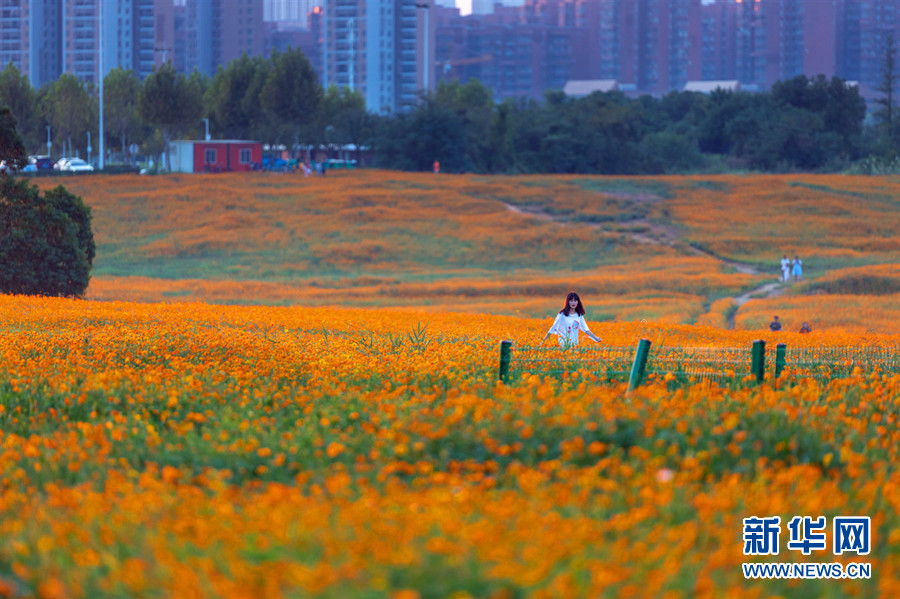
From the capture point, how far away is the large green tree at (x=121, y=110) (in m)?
96.8

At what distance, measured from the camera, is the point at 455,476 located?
23.0 ft

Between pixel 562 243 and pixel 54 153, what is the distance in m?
75.1

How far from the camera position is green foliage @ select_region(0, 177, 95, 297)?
28.5 m

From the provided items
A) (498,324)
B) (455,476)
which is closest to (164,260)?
(498,324)

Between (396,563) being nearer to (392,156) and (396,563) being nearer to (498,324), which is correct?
(498,324)

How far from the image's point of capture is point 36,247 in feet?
93.6

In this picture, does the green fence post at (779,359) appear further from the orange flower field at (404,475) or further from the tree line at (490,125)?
the tree line at (490,125)

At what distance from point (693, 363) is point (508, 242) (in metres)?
38.7

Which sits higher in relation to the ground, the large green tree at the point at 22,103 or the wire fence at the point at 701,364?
the large green tree at the point at 22,103

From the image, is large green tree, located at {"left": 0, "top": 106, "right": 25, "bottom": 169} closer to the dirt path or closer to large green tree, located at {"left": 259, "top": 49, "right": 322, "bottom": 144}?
the dirt path

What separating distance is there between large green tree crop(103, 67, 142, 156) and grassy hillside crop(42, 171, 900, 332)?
35.6m

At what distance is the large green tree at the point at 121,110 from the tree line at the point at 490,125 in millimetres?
177

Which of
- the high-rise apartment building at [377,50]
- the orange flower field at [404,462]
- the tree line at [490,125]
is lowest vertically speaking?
the orange flower field at [404,462]

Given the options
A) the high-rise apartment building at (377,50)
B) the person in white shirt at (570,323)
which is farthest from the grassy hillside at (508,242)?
the high-rise apartment building at (377,50)
